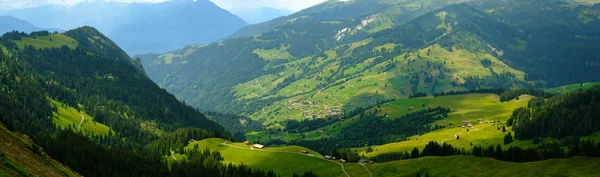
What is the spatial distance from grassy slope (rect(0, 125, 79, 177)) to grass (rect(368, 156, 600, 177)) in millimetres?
91494

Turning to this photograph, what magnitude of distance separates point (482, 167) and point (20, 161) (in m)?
A: 110

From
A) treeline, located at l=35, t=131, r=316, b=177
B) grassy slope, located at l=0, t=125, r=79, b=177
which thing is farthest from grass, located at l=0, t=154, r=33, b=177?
treeline, located at l=35, t=131, r=316, b=177

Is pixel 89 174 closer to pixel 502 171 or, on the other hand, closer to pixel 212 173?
pixel 212 173

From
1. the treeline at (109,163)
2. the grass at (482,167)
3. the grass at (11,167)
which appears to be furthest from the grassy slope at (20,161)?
the grass at (482,167)

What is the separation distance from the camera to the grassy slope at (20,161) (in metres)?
65.0

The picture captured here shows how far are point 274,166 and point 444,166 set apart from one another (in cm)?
6841

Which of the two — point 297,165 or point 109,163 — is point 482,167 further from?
point 109,163

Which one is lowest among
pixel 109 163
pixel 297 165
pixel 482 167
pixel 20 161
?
pixel 297 165

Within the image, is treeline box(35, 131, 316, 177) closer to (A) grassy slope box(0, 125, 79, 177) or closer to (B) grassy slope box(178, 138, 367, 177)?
(B) grassy slope box(178, 138, 367, 177)

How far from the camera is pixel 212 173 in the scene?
163m

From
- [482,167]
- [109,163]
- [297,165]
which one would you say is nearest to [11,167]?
[109,163]

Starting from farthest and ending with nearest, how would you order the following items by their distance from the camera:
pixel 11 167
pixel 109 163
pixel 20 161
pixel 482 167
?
pixel 109 163
pixel 482 167
pixel 20 161
pixel 11 167

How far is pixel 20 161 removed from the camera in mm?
71062

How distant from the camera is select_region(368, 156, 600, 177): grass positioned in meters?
120
